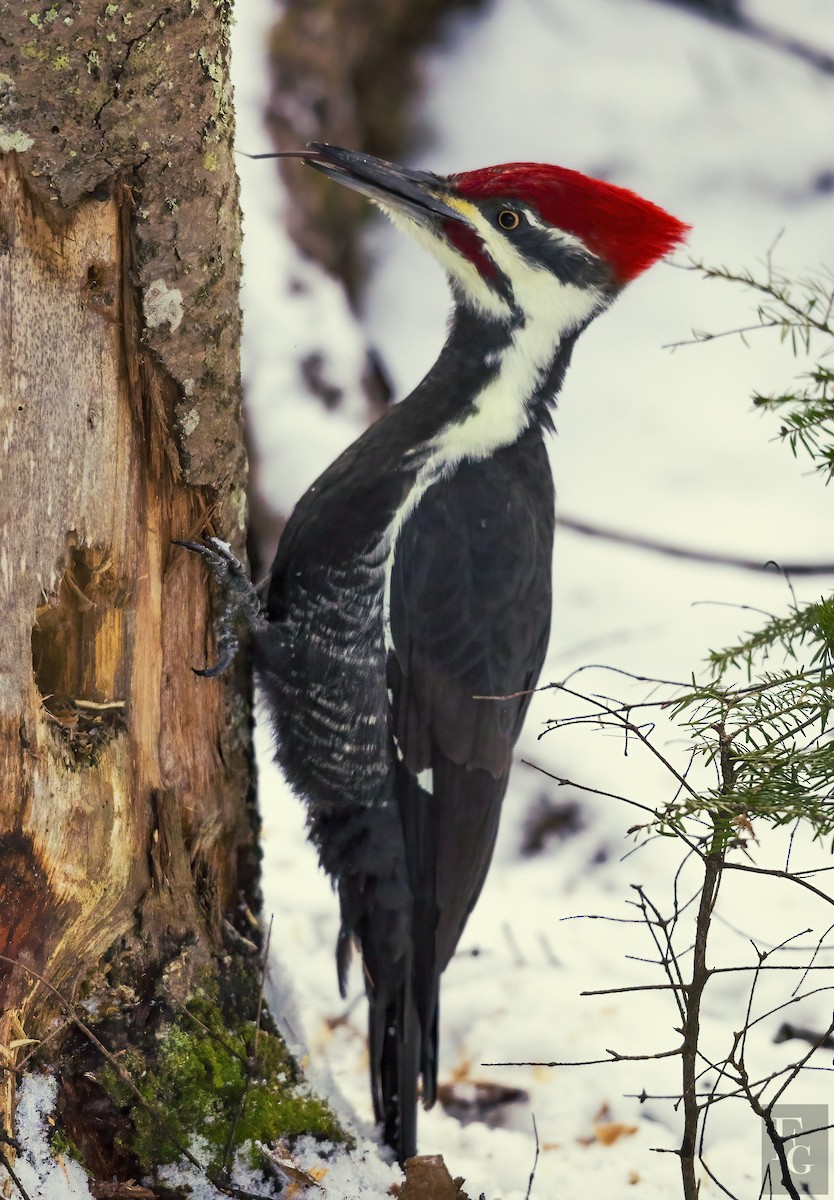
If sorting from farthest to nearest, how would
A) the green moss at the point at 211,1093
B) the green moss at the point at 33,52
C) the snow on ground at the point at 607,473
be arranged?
the snow on ground at the point at 607,473 → the green moss at the point at 211,1093 → the green moss at the point at 33,52

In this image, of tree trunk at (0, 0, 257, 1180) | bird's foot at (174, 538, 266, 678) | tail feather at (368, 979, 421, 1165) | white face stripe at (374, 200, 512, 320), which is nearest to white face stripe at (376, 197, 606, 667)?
white face stripe at (374, 200, 512, 320)

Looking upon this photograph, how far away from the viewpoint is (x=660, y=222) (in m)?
2.02

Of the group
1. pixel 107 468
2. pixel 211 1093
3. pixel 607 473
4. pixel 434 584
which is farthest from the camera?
pixel 607 473

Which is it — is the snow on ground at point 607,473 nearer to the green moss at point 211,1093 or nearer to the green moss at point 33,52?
the green moss at point 211,1093

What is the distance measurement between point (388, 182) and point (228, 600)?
791 millimetres

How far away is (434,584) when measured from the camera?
2.04 m

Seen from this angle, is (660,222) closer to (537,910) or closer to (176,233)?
(176,233)

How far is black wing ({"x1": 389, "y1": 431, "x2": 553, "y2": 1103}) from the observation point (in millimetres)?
2031

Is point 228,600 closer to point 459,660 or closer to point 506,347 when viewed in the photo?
point 459,660

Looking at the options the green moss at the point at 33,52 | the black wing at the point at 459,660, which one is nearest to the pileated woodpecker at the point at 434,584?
the black wing at the point at 459,660

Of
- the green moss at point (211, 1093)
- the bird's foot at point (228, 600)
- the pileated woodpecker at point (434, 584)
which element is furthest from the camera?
the pileated woodpecker at point (434, 584)

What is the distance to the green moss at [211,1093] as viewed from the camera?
1.70m

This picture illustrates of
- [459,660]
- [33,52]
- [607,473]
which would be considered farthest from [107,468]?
[607,473]

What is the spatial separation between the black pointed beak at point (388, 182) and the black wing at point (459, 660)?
446mm
